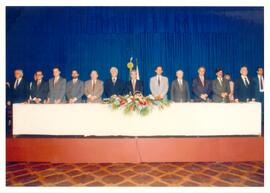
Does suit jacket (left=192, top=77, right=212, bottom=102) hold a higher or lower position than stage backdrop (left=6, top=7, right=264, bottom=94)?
lower

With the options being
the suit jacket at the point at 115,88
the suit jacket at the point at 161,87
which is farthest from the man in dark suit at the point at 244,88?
the suit jacket at the point at 115,88

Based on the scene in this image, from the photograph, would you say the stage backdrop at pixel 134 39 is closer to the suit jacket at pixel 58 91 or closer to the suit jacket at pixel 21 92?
the suit jacket at pixel 21 92

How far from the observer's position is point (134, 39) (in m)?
7.15

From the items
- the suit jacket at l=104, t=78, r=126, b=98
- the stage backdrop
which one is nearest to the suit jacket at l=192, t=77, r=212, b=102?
the suit jacket at l=104, t=78, r=126, b=98

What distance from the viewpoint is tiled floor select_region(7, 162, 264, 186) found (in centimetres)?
312

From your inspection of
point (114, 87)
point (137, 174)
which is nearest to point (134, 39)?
point (114, 87)

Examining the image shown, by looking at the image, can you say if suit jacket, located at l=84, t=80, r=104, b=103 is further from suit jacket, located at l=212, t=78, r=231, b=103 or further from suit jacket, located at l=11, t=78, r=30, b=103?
suit jacket, located at l=212, t=78, r=231, b=103

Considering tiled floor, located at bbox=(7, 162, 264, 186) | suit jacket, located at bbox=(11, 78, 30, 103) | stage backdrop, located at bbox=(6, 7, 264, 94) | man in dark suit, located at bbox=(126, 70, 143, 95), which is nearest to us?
tiled floor, located at bbox=(7, 162, 264, 186)

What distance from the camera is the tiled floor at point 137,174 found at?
312cm

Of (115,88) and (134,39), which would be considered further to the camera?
(134,39)

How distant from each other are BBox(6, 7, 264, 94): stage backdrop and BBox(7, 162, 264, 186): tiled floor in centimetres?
389

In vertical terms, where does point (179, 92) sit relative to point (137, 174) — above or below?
above

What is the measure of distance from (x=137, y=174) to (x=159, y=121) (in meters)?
0.82

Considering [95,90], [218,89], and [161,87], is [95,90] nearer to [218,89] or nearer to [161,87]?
[161,87]
